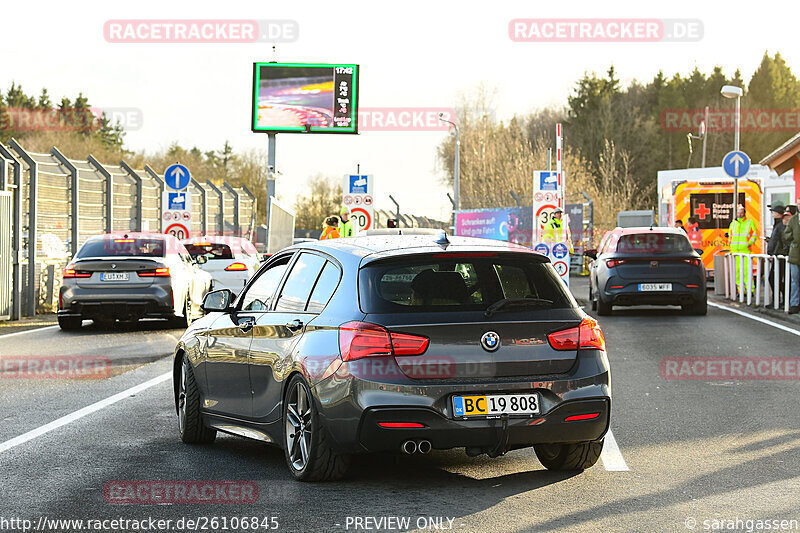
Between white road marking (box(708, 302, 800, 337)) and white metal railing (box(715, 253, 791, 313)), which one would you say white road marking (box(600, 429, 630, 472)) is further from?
white metal railing (box(715, 253, 791, 313))

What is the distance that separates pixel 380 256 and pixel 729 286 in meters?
22.1

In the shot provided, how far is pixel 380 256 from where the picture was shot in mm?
7230

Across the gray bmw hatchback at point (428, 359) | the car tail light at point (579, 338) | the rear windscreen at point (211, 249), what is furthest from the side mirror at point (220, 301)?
the rear windscreen at point (211, 249)

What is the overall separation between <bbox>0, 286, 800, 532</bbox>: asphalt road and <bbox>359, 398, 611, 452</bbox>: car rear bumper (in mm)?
285

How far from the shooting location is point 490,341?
6.96m

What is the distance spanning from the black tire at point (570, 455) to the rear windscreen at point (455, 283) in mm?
874

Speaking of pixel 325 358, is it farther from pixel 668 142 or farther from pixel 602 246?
pixel 668 142

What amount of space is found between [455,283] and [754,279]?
20167 mm

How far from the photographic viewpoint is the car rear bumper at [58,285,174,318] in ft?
61.9

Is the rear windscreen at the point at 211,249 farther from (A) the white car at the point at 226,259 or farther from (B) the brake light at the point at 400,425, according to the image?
(B) the brake light at the point at 400,425

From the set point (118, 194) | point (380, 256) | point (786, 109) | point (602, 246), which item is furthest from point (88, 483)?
point (786, 109)

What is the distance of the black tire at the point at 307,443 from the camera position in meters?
7.07

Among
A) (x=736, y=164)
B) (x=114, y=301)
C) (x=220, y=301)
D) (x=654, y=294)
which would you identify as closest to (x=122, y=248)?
(x=114, y=301)

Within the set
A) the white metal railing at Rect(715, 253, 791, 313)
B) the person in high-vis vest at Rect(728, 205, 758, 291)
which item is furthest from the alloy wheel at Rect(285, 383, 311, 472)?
the person in high-vis vest at Rect(728, 205, 758, 291)
